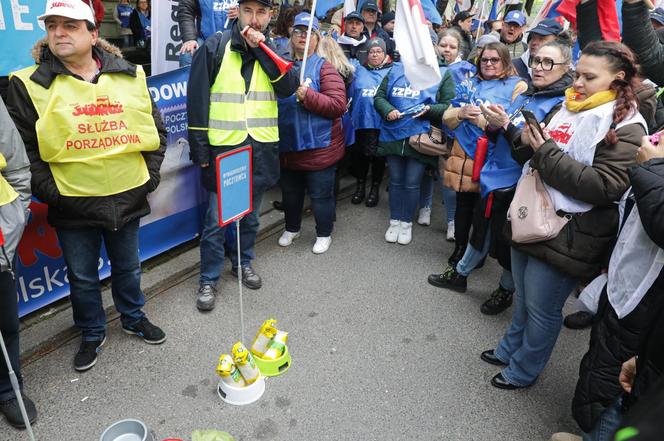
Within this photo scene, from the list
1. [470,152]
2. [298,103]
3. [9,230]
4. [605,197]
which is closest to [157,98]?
[298,103]

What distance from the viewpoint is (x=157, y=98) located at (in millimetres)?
3664

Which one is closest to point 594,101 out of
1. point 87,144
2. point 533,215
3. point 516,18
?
point 533,215

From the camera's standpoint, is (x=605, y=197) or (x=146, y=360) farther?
(x=146, y=360)

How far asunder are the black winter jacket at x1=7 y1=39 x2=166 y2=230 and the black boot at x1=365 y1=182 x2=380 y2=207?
10.2ft

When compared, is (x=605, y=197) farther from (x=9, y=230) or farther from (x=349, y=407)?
(x=9, y=230)

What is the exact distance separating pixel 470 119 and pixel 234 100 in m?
1.70

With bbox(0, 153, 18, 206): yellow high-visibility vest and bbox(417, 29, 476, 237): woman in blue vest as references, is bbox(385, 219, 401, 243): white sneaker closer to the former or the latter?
bbox(417, 29, 476, 237): woman in blue vest

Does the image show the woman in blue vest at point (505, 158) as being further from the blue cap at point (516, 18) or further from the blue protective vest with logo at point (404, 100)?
the blue cap at point (516, 18)

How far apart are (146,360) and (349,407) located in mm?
1302

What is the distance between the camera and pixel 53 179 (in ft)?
8.46

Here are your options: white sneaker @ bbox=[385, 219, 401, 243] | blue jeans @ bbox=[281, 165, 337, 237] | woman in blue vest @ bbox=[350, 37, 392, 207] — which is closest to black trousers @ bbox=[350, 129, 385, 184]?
woman in blue vest @ bbox=[350, 37, 392, 207]

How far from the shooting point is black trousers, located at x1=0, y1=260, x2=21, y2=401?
7.78 feet

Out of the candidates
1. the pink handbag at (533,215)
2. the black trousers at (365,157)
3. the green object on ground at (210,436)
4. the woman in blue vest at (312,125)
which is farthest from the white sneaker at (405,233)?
the green object on ground at (210,436)

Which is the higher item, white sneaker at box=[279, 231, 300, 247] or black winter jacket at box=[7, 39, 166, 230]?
black winter jacket at box=[7, 39, 166, 230]
